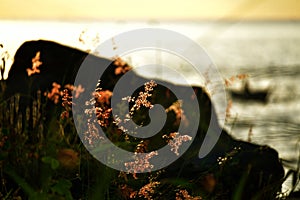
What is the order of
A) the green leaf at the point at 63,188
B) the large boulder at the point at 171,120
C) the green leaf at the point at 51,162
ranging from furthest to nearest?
the large boulder at the point at 171,120, the green leaf at the point at 63,188, the green leaf at the point at 51,162

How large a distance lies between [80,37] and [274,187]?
160 cm

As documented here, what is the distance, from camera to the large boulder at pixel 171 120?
3.47 meters

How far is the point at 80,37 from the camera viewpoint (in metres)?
3.47

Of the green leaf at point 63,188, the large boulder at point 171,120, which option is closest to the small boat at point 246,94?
the large boulder at point 171,120

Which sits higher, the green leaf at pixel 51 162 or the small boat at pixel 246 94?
the small boat at pixel 246 94

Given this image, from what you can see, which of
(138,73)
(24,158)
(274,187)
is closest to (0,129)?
(24,158)

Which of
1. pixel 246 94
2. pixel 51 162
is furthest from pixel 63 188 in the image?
pixel 246 94

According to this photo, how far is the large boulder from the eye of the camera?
3.47m

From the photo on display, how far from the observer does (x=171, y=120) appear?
14.9 ft

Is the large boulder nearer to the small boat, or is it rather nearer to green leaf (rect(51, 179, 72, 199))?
the small boat

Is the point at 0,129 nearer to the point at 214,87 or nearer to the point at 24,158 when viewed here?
the point at 24,158

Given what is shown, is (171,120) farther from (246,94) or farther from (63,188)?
(63,188)

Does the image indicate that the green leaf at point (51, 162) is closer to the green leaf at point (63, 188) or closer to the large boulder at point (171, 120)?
the green leaf at point (63, 188)

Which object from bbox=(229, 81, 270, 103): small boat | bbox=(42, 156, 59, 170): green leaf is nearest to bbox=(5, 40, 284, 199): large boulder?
bbox=(229, 81, 270, 103): small boat
